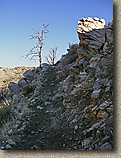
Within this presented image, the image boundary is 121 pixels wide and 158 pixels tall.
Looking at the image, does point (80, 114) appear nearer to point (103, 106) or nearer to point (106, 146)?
point (103, 106)

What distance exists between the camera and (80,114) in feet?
11.2

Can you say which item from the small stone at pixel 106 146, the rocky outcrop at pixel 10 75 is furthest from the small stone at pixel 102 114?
the rocky outcrop at pixel 10 75

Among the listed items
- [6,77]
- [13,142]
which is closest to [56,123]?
[13,142]

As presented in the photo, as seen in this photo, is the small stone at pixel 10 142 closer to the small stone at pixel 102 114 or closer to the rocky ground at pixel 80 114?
the rocky ground at pixel 80 114

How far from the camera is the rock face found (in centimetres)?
521

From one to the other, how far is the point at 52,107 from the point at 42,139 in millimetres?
1806

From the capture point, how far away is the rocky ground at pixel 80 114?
2674 mm

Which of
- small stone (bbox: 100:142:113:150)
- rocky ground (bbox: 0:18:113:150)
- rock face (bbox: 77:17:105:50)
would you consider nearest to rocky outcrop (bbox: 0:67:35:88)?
rocky ground (bbox: 0:18:113:150)

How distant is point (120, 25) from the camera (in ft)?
8.59

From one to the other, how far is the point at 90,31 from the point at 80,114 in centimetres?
301

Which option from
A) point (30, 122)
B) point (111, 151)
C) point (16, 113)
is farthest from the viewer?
point (16, 113)

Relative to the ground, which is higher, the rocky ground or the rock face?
the rock face

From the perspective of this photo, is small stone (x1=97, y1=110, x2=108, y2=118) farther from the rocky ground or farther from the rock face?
the rock face

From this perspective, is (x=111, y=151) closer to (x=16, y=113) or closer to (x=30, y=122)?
(x=30, y=122)
